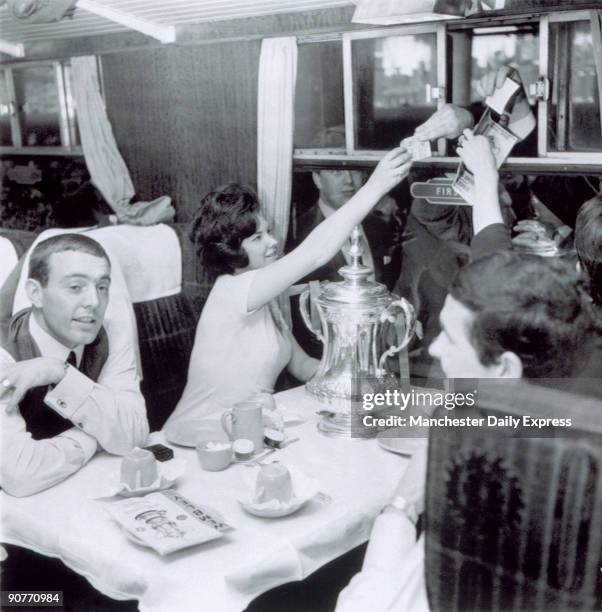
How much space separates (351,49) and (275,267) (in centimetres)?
107

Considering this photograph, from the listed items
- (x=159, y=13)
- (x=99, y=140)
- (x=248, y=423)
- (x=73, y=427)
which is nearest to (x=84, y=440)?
(x=73, y=427)

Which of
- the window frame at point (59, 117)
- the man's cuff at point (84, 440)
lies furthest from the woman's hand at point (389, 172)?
the window frame at point (59, 117)

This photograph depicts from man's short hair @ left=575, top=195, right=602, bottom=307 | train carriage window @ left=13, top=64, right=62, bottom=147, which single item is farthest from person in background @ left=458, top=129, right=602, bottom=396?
train carriage window @ left=13, top=64, right=62, bottom=147

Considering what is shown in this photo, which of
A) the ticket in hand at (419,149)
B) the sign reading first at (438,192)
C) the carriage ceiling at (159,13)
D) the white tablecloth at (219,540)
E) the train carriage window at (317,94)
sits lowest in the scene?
the white tablecloth at (219,540)

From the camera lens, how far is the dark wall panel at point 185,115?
10.3 feet

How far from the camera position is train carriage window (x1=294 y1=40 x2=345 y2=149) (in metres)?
2.91

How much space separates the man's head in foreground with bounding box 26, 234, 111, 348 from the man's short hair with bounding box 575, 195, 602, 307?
116cm

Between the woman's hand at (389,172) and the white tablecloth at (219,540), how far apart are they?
2.27 ft

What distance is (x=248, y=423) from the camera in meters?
1.76

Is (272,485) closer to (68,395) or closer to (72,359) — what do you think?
(68,395)

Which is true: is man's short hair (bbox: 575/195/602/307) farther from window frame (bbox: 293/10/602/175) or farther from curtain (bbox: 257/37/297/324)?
curtain (bbox: 257/37/297/324)

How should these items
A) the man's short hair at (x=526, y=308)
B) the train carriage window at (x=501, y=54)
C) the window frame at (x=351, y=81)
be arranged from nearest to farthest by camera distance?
the man's short hair at (x=526, y=308), the window frame at (x=351, y=81), the train carriage window at (x=501, y=54)

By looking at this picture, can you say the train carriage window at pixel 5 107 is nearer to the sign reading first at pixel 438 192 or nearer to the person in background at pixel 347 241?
the person in background at pixel 347 241

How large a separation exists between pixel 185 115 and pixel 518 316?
2.49 meters
